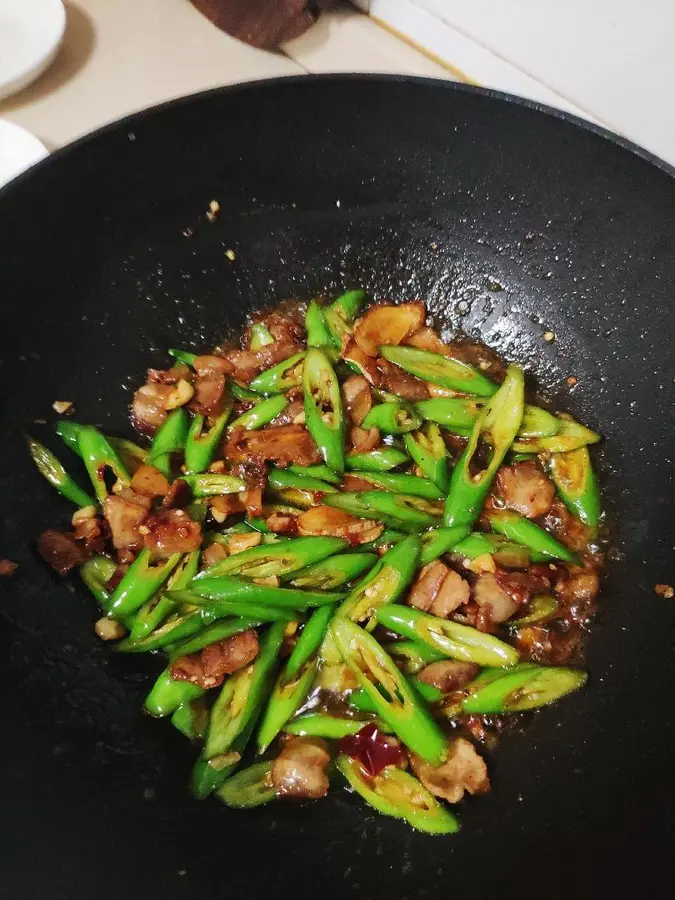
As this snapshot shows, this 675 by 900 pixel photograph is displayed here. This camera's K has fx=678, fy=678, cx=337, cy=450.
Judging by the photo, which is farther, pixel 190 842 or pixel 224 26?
pixel 224 26

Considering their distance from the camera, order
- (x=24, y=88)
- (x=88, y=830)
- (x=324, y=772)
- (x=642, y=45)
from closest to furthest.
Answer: (x=88, y=830) < (x=324, y=772) < (x=642, y=45) < (x=24, y=88)

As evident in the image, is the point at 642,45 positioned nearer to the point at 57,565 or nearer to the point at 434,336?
the point at 434,336

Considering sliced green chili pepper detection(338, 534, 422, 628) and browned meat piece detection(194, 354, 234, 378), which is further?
browned meat piece detection(194, 354, 234, 378)

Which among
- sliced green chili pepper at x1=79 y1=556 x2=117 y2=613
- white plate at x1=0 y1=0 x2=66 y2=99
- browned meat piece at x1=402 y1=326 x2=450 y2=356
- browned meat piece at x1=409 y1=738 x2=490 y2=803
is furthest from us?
white plate at x1=0 y1=0 x2=66 y2=99

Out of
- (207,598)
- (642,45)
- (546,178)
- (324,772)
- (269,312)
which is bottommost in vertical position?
(324,772)

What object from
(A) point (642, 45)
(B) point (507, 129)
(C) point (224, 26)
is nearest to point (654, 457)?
(B) point (507, 129)

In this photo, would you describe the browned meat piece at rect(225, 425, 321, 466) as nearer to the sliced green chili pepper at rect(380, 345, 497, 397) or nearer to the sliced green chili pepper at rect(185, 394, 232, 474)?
the sliced green chili pepper at rect(185, 394, 232, 474)

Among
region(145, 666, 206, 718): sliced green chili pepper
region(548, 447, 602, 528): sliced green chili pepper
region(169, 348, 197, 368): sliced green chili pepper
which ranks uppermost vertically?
region(548, 447, 602, 528): sliced green chili pepper

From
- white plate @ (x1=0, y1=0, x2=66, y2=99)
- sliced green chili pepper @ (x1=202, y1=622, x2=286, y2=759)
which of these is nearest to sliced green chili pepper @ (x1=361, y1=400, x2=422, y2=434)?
sliced green chili pepper @ (x1=202, y1=622, x2=286, y2=759)
